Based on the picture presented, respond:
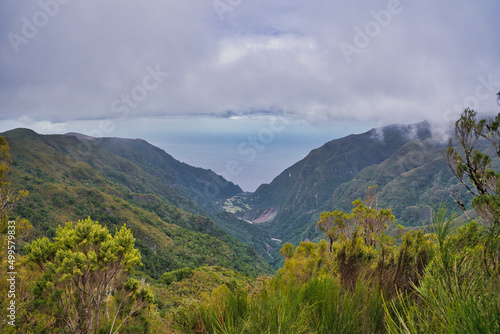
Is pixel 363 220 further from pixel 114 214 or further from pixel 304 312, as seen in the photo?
pixel 114 214

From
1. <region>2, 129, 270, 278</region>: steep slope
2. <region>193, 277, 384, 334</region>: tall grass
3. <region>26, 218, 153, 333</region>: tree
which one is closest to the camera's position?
<region>193, 277, 384, 334</region>: tall grass

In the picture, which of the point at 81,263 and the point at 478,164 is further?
the point at 478,164

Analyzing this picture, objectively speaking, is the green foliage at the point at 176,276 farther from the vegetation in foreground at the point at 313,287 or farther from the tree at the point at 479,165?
the tree at the point at 479,165

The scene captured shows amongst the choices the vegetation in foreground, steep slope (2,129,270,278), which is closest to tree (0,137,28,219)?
the vegetation in foreground

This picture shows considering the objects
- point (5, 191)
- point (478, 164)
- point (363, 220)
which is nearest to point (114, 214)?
point (5, 191)

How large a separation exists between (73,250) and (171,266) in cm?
6893

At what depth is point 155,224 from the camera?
3403 inches

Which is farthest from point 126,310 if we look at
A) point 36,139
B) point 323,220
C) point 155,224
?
point 36,139

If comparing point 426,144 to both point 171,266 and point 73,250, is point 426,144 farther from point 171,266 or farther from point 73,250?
point 73,250

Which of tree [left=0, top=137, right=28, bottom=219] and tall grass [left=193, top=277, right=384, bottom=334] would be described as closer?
tall grass [left=193, top=277, right=384, bottom=334]

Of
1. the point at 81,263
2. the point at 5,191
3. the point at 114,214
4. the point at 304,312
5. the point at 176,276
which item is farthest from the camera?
the point at 114,214

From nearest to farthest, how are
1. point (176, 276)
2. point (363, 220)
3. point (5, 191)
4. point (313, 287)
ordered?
1. point (313, 287)
2. point (5, 191)
3. point (363, 220)
4. point (176, 276)

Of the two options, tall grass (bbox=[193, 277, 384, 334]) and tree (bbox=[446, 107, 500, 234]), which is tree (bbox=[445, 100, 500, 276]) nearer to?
tree (bbox=[446, 107, 500, 234])

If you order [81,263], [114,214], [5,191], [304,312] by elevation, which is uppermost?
[5,191]
